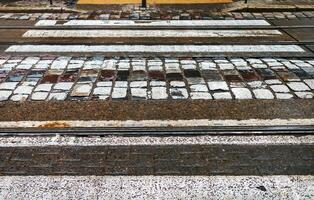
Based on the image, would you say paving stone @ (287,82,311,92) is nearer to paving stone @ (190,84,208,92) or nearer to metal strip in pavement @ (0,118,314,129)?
metal strip in pavement @ (0,118,314,129)

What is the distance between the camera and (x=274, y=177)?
4.48m

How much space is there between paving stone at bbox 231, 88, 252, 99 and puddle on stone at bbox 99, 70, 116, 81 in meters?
1.92

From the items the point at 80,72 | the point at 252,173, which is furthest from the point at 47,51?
the point at 252,173

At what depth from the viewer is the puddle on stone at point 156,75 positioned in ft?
22.8

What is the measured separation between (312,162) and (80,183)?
8.20ft

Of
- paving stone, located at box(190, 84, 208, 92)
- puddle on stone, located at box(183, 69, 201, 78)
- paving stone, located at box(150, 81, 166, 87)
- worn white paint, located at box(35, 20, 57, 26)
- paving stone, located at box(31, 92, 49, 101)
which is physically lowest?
worn white paint, located at box(35, 20, 57, 26)

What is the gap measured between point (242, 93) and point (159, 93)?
1.22 m

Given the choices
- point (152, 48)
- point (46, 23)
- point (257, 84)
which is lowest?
point (46, 23)

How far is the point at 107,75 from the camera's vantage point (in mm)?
7047

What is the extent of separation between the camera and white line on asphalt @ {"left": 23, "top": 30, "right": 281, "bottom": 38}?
9346mm

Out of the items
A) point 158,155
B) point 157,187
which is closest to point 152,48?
point 158,155

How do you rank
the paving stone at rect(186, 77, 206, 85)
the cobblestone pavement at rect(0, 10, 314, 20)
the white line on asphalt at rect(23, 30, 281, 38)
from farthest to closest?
the cobblestone pavement at rect(0, 10, 314, 20) < the white line on asphalt at rect(23, 30, 281, 38) < the paving stone at rect(186, 77, 206, 85)

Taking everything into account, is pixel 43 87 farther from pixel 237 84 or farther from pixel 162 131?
pixel 237 84

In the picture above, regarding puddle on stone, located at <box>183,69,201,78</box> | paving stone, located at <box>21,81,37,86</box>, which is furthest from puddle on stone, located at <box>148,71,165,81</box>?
paving stone, located at <box>21,81,37,86</box>
